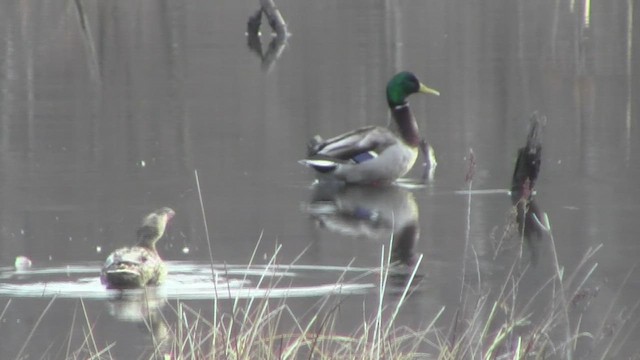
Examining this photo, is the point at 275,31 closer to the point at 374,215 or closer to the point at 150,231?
the point at 374,215

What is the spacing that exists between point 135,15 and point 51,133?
2209cm

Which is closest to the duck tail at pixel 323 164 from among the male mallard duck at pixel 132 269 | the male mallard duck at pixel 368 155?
the male mallard duck at pixel 368 155

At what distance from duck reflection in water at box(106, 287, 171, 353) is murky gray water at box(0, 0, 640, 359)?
78 mm

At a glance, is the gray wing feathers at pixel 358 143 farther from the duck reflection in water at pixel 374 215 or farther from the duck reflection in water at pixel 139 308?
the duck reflection in water at pixel 139 308

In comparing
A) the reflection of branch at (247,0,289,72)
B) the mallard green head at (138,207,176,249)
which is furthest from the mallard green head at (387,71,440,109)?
the reflection of branch at (247,0,289,72)

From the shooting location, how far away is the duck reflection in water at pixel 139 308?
27.7ft

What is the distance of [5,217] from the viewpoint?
39.0 ft

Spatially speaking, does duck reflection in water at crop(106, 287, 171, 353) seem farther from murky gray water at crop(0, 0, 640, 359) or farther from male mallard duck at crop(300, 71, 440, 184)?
male mallard duck at crop(300, 71, 440, 184)

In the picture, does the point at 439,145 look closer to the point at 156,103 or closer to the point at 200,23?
the point at 156,103

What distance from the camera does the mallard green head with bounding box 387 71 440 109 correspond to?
47.6 ft

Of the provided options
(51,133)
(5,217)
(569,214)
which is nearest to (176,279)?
(5,217)

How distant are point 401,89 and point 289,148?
183 cm

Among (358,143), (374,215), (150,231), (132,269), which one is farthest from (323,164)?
(132,269)

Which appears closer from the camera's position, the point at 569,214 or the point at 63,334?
the point at 63,334
